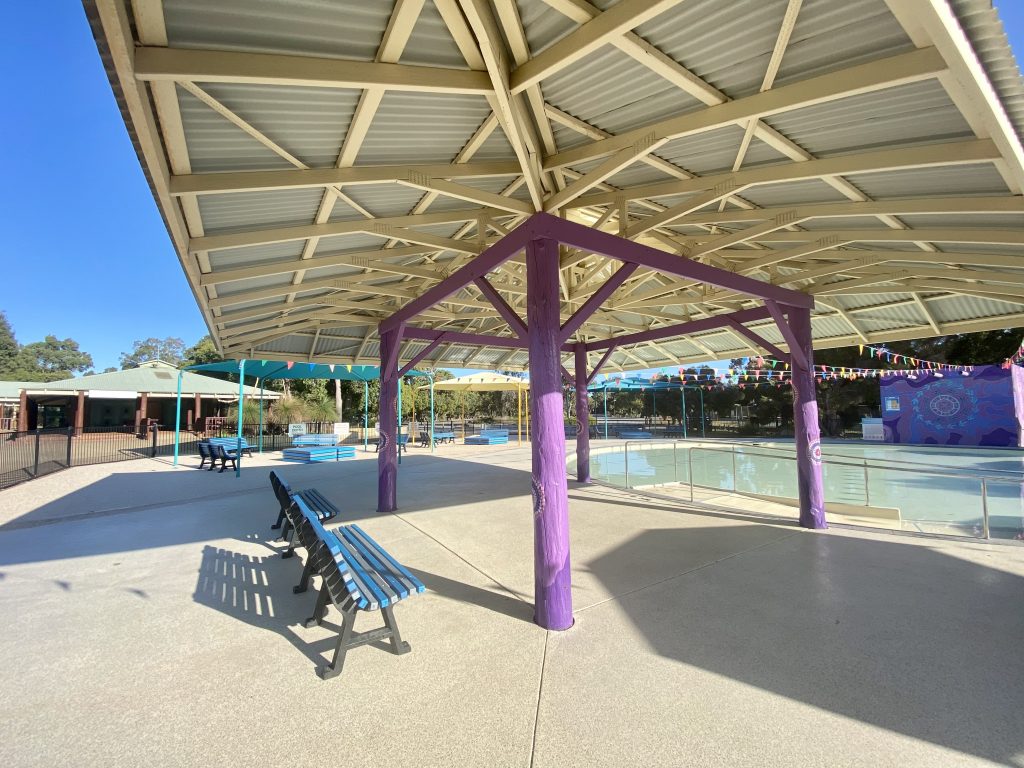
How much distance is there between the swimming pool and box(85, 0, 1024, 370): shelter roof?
3.67 metres

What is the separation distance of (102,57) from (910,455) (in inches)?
969

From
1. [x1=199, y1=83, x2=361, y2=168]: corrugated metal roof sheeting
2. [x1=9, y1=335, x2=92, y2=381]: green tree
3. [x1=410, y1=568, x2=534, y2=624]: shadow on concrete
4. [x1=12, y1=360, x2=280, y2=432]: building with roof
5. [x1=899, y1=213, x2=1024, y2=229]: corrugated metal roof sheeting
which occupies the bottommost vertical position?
[x1=410, y1=568, x2=534, y2=624]: shadow on concrete

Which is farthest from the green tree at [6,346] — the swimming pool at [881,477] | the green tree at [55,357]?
the swimming pool at [881,477]

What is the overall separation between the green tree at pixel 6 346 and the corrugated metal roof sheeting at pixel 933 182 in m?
88.4

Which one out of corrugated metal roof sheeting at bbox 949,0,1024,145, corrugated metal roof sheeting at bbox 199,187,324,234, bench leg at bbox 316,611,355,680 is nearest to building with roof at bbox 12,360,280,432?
corrugated metal roof sheeting at bbox 199,187,324,234

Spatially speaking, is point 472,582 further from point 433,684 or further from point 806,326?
point 806,326

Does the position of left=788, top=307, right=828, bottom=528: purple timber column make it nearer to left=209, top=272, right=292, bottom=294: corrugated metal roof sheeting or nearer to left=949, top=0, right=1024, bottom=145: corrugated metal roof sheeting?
left=949, top=0, right=1024, bottom=145: corrugated metal roof sheeting

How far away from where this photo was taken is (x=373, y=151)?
399cm

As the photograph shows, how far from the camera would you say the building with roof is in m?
25.7

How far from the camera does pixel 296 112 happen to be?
329 cm

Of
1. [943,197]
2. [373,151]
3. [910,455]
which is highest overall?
[373,151]

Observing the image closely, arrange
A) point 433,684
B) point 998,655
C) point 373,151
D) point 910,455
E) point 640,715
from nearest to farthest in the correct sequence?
point 640,715 < point 433,684 < point 998,655 < point 373,151 < point 910,455

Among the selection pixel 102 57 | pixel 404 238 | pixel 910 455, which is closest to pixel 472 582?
pixel 404 238

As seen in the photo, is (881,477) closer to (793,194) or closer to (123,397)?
(793,194)
